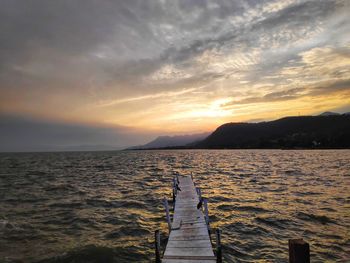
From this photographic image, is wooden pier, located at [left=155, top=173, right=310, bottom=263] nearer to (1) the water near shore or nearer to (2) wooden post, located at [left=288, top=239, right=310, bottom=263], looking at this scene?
(2) wooden post, located at [left=288, top=239, right=310, bottom=263]

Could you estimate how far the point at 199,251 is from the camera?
11.3 metres

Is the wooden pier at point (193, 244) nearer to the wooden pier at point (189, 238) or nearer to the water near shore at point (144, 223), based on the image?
the wooden pier at point (189, 238)

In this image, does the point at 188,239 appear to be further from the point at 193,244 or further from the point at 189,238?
the point at 193,244

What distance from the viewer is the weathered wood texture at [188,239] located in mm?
10695

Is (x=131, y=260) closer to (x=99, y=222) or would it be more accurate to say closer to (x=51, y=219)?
(x=99, y=222)

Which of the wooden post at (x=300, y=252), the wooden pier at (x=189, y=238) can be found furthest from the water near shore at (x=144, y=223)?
the wooden post at (x=300, y=252)

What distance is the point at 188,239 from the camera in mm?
12820

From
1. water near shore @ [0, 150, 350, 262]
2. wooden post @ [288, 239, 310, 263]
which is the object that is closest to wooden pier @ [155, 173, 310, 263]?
wooden post @ [288, 239, 310, 263]

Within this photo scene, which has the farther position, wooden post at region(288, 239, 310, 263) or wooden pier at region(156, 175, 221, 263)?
wooden pier at region(156, 175, 221, 263)

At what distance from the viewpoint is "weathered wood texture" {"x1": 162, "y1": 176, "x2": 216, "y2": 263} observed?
35.1 ft

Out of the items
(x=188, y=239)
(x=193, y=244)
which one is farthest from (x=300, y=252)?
(x=188, y=239)

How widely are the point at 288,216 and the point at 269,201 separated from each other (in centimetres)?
529

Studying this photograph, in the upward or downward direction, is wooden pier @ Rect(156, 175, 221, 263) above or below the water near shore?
above

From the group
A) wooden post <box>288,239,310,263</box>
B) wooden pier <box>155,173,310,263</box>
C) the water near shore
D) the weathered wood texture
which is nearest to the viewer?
wooden post <box>288,239,310,263</box>
